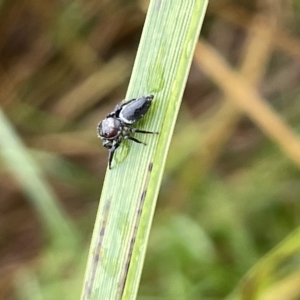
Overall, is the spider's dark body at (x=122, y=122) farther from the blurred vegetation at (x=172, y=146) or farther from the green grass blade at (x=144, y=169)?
the blurred vegetation at (x=172, y=146)

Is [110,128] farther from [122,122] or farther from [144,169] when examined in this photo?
[144,169]

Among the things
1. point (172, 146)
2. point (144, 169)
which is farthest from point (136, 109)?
point (172, 146)

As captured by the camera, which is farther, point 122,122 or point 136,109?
point 122,122

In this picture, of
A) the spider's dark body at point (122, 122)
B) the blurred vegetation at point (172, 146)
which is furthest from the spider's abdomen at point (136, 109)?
the blurred vegetation at point (172, 146)

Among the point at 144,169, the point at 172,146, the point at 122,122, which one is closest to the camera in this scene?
the point at 144,169

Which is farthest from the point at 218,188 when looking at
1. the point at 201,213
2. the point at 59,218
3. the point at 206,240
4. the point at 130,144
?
the point at 130,144

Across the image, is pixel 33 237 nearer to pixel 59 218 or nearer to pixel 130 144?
pixel 59 218
